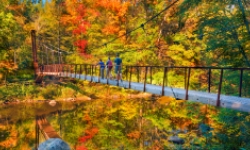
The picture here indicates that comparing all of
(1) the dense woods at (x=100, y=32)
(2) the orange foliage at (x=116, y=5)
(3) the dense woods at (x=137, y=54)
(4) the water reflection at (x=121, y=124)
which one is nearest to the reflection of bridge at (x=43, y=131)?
(4) the water reflection at (x=121, y=124)

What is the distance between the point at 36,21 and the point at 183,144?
19552mm

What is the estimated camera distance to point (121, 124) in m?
13.8

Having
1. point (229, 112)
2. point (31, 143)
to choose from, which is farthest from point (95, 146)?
point (229, 112)

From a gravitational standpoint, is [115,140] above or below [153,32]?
below

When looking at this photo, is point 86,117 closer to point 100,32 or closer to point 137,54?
point 137,54

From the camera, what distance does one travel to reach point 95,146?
34.5ft

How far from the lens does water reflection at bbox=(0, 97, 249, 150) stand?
10273 mm

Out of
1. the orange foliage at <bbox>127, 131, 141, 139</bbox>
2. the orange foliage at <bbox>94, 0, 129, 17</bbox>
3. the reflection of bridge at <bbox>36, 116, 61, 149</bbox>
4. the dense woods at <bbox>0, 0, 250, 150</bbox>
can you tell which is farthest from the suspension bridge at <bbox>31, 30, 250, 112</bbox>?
the orange foliage at <bbox>94, 0, 129, 17</bbox>

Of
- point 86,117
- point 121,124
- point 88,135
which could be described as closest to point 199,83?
point 121,124

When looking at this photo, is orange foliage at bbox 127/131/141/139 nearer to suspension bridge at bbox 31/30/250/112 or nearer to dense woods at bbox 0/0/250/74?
suspension bridge at bbox 31/30/250/112

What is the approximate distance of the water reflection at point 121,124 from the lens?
1027cm

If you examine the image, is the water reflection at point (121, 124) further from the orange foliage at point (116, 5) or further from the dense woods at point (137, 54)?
the orange foliage at point (116, 5)

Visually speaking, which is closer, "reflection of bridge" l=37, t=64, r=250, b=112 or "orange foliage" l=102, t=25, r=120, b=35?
"reflection of bridge" l=37, t=64, r=250, b=112

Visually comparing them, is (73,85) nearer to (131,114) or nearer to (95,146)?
(131,114)
